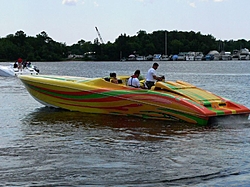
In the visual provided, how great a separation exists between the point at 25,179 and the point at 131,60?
16046 centimetres

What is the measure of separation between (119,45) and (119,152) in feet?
521

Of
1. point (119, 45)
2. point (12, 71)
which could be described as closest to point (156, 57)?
point (119, 45)

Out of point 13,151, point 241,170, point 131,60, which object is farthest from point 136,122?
point 131,60

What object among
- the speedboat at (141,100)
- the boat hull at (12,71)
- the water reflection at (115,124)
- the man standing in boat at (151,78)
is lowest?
the boat hull at (12,71)

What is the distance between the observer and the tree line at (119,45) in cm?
16662

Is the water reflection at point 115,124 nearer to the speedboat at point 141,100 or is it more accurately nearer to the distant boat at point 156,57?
the speedboat at point 141,100

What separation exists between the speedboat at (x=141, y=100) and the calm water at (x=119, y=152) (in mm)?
301

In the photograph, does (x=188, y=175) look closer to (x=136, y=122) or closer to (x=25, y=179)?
(x=25, y=179)

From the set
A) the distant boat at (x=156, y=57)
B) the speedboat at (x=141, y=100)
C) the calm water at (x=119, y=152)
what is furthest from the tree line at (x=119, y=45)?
the calm water at (x=119, y=152)

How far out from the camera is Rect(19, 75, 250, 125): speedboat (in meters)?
14.7

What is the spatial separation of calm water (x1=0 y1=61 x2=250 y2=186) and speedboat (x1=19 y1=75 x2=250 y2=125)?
0.30 metres

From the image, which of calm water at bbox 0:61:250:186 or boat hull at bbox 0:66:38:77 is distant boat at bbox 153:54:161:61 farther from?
calm water at bbox 0:61:250:186

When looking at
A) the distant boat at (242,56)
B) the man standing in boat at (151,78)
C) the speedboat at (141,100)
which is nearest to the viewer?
the speedboat at (141,100)

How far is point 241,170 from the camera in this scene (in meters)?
9.55
